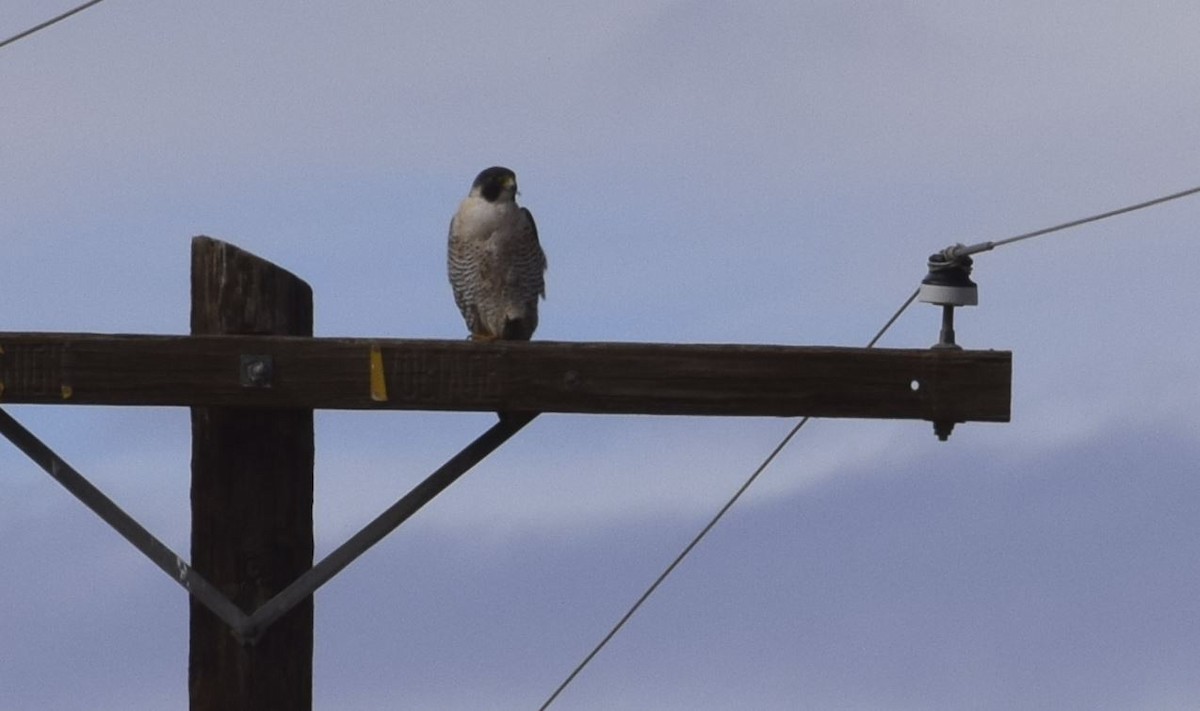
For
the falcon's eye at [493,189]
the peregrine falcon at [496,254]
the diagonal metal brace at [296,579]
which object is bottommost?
the diagonal metal brace at [296,579]

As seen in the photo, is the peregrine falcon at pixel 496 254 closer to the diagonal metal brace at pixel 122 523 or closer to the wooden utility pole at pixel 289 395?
the wooden utility pole at pixel 289 395

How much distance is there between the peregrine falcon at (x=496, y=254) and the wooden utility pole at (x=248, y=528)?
2395 mm

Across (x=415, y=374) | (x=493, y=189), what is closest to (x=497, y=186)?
(x=493, y=189)

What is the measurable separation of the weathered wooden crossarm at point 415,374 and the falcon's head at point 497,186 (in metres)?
2.55

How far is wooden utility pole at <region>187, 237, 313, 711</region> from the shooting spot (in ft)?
14.1

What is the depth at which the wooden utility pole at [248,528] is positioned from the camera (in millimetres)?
4289

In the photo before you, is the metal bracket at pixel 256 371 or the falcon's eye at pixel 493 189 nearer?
the metal bracket at pixel 256 371

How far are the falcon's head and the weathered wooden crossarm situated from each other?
8.38ft

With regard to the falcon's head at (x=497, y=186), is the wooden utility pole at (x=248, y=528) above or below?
below

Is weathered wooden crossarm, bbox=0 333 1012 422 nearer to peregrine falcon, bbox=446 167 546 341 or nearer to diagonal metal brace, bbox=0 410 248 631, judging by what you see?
diagonal metal brace, bbox=0 410 248 631

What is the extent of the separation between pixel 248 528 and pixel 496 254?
101 inches

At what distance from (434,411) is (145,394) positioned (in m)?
0.65

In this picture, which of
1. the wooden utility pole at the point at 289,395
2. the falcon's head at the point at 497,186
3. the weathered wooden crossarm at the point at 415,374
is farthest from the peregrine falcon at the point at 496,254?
the weathered wooden crossarm at the point at 415,374

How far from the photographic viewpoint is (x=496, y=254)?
6703 millimetres
